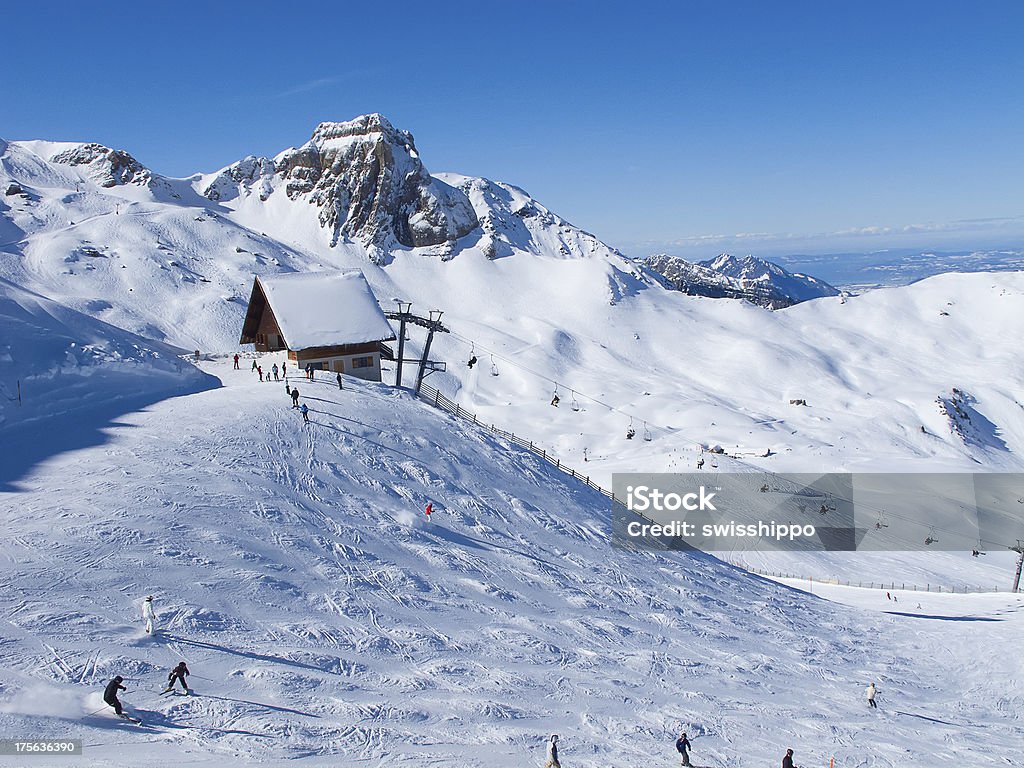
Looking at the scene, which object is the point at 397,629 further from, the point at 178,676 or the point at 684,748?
the point at 684,748

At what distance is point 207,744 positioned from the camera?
12688 millimetres

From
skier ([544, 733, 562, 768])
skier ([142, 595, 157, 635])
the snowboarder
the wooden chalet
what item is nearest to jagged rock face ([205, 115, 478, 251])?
the wooden chalet

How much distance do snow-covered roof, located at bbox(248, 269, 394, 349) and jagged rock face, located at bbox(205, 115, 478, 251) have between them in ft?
240

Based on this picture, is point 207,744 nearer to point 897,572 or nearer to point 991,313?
point 897,572

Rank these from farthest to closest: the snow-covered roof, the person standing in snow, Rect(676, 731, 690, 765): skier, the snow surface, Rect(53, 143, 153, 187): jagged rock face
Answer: Rect(53, 143, 153, 187): jagged rock face < the snow-covered roof < the person standing in snow < Rect(676, 731, 690, 765): skier < the snow surface

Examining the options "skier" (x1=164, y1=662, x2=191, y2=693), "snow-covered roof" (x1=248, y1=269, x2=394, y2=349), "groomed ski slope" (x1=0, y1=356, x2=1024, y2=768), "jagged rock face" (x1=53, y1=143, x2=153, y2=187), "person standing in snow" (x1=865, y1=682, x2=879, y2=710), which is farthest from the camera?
"jagged rock face" (x1=53, y1=143, x2=153, y2=187)

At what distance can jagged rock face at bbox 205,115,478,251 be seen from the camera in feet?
389

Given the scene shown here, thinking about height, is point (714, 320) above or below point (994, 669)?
above

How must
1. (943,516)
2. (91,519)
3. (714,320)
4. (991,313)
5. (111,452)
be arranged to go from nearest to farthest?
(91,519) < (111,452) < (943,516) < (714,320) < (991,313)

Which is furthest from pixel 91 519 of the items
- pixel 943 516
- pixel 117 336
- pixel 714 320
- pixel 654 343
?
pixel 714 320

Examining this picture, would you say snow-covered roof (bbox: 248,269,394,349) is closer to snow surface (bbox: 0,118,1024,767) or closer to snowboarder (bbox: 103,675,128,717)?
snow surface (bbox: 0,118,1024,767)

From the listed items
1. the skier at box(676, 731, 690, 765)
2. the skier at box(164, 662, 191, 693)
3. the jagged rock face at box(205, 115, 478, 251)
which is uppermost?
the jagged rock face at box(205, 115, 478, 251)

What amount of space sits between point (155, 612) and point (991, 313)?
143m

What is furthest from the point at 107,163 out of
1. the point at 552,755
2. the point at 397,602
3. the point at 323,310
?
the point at 552,755
